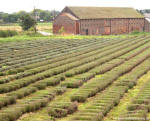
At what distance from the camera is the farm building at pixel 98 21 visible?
255 ft

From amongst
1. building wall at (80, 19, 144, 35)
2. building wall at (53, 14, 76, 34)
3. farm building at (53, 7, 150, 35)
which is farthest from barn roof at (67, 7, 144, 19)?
building wall at (53, 14, 76, 34)

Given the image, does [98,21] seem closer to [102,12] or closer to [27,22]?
[102,12]

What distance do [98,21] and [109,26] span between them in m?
4.43

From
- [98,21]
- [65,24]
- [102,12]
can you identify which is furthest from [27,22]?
Result: [102,12]

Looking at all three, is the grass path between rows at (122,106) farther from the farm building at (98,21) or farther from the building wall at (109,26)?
the building wall at (109,26)

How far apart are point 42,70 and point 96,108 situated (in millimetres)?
12985

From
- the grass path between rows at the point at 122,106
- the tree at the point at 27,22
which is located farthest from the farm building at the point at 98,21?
the grass path between rows at the point at 122,106

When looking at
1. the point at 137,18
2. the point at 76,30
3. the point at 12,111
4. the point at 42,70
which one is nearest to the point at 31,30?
the point at 76,30

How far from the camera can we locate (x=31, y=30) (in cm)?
7781

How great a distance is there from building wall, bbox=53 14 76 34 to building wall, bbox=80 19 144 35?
7.86 feet

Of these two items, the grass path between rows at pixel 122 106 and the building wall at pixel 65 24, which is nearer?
the grass path between rows at pixel 122 106

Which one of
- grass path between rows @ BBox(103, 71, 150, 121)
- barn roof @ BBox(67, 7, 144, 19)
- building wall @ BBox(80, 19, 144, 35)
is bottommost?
grass path between rows @ BBox(103, 71, 150, 121)

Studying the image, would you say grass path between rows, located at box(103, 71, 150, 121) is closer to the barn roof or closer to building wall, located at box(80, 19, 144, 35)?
building wall, located at box(80, 19, 144, 35)

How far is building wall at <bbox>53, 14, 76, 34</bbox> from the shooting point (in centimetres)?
7719
